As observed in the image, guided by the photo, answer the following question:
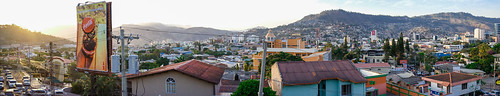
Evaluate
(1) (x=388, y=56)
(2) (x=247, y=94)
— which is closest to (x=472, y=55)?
(1) (x=388, y=56)

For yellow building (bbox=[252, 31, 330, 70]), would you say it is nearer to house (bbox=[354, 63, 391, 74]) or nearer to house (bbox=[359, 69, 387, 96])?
house (bbox=[354, 63, 391, 74])

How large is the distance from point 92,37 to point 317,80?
10.4 metres

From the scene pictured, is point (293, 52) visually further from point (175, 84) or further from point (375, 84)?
point (175, 84)

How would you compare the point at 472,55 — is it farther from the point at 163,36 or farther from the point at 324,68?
the point at 163,36

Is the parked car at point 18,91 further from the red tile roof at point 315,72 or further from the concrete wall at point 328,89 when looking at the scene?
the concrete wall at point 328,89

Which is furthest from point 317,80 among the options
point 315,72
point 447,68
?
point 447,68

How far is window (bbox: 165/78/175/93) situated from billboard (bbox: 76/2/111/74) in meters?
3.01

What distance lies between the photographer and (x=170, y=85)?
12180mm

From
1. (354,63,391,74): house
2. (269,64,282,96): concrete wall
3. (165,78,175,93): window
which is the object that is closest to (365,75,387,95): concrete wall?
(269,64,282,96): concrete wall

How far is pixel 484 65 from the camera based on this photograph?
3195cm

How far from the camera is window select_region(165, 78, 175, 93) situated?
1212 cm

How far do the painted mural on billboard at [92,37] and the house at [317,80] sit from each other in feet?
25.5

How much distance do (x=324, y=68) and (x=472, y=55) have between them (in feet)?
118

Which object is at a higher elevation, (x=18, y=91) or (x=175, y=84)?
(x=175, y=84)
